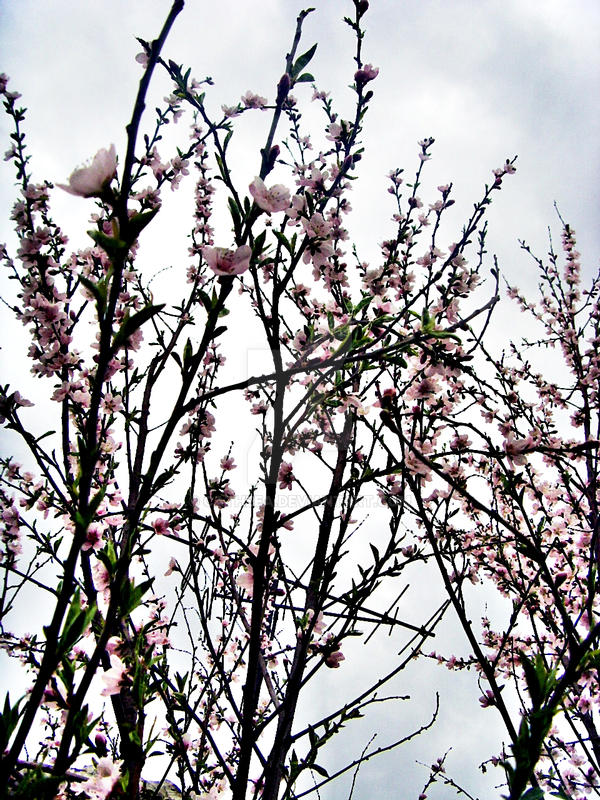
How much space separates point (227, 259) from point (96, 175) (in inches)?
12.5

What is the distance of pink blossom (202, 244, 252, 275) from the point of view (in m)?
1.01

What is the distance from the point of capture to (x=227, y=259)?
104 cm

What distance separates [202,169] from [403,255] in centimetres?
164

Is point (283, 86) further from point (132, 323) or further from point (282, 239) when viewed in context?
point (132, 323)

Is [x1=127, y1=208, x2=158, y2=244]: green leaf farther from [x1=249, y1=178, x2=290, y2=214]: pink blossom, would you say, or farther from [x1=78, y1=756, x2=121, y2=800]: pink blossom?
[x1=78, y1=756, x2=121, y2=800]: pink blossom

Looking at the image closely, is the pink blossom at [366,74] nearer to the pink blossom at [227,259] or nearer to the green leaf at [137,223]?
the pink blossom at [227,259]

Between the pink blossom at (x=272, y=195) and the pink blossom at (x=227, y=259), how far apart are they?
0.39 ft

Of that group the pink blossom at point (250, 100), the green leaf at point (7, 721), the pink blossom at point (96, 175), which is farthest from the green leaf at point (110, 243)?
the pink blossom at point (250, 100)

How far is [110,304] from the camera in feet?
2.20

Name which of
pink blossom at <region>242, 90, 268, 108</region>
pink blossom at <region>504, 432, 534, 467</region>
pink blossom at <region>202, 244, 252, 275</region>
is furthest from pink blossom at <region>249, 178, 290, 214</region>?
pink blossom at <region>242, 90, 268, 108</region>

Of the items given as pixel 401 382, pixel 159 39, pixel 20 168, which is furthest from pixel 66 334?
pixel 159 39

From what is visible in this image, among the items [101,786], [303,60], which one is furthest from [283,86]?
[101,786]

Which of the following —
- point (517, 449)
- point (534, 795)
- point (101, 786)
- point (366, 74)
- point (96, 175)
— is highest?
point (366, 74)

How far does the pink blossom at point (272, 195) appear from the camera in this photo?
3.58 ft
